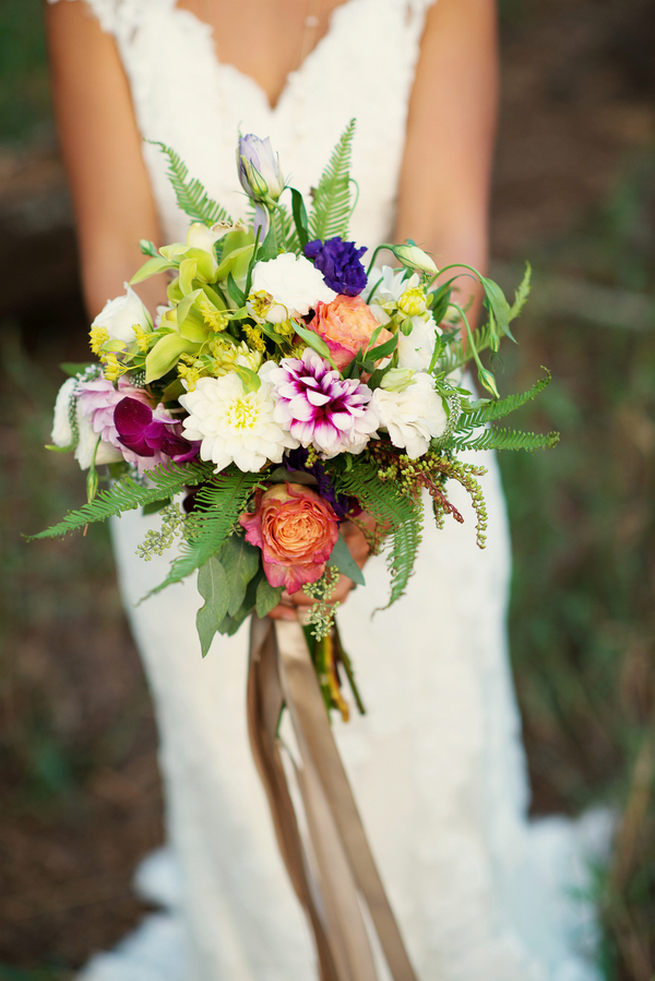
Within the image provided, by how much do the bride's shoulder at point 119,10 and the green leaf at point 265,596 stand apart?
1.04 metres

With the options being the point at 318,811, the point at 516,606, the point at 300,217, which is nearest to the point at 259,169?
the point at 300,217

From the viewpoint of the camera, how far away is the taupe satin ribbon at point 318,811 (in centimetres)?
127

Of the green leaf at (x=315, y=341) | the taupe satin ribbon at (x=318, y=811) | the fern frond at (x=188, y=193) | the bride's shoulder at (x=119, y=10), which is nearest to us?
the green leaf at (x=315, y=341)

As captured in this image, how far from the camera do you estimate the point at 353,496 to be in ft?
3.57

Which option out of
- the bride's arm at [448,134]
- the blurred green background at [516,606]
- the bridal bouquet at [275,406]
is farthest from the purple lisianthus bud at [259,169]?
the blurred green background at [516,606]

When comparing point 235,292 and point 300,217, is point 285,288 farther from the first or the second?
point 300,217

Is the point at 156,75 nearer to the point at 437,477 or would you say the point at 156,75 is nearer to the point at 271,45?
the point at 271,45

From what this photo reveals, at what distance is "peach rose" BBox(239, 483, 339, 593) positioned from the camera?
99 centimetres

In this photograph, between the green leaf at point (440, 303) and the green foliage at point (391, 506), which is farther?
the green leaf at point (440, 303)

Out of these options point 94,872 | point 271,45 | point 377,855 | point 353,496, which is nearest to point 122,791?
point 94,872

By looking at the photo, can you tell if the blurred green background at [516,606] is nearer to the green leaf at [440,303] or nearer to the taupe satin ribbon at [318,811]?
the taupe satin ribbon at [318,811]

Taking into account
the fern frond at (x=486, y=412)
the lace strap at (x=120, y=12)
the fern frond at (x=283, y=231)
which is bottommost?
the fern frond at (x=486, y=412)

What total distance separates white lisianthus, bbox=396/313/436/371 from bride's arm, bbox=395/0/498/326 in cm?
55

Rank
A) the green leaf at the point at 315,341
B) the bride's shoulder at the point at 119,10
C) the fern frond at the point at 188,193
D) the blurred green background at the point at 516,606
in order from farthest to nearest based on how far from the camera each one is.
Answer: the blurred green background at the point at 516,606
the bride's shoulder at the point at 119,10
the fern frond at the point at 188,193
the green leaf at the point at 315,341
